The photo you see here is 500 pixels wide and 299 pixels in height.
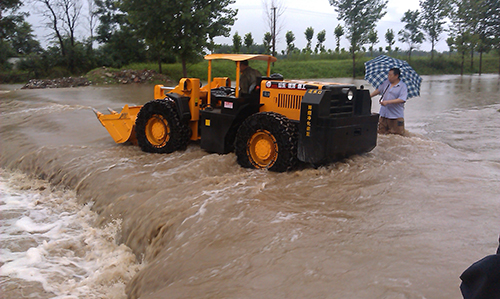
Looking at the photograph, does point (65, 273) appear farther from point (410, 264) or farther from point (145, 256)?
point (410, 264)

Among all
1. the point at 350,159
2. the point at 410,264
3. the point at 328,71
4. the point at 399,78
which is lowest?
the point at 410,264

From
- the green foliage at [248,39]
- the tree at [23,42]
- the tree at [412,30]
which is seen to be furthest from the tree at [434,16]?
the tree at [23,42]

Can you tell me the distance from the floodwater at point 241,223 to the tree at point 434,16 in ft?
125

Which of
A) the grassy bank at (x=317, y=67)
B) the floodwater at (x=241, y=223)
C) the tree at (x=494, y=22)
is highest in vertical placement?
the tree at (x=494, y=22)

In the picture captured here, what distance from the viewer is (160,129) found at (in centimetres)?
826

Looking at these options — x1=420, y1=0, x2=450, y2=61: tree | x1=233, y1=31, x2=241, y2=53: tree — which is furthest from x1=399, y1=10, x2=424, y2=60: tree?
x1=233, y1=31, x2=241, y2=53: tree

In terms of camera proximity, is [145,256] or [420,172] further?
[420,172]

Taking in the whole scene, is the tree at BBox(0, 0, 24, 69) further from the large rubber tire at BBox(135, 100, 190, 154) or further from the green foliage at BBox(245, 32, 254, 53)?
the large rubber tire at BBox(135, 100, 190, 154)

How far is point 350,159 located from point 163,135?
12.1 feet

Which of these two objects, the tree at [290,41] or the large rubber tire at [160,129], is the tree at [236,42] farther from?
the large rubber tire at [160,129]

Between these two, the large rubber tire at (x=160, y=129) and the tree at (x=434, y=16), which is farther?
the tree at (x=434, y=16)

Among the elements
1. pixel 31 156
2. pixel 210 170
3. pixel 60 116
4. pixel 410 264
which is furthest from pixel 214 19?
pixel 410 264

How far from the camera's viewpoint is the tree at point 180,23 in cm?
2173

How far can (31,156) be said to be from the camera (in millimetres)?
9008
